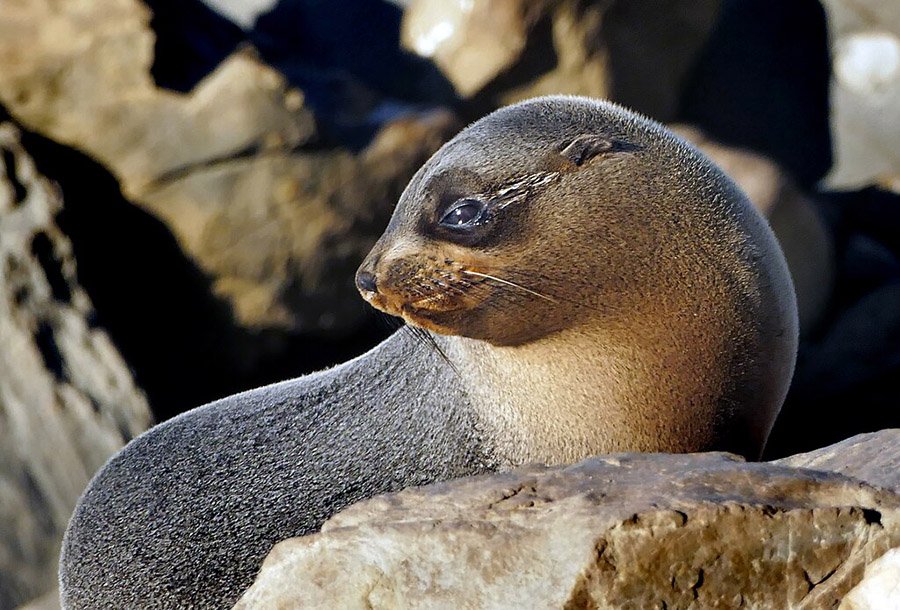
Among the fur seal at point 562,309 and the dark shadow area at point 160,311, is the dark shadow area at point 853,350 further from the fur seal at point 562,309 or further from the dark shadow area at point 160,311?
the fur seal at point 562,309

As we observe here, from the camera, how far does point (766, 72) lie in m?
10.8

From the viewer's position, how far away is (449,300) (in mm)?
3307

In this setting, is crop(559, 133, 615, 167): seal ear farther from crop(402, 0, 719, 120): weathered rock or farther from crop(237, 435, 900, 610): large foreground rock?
crop(402, 0, 719, 120): weathered rock

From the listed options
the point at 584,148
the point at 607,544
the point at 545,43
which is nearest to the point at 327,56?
the point at 545,43

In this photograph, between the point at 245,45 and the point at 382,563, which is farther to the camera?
the point at 245,45

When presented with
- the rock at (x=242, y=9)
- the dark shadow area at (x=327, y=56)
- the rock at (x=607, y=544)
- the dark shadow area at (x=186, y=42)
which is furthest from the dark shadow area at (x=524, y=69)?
the rock at (x=607, y=544)

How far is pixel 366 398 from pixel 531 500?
1531 millimetres

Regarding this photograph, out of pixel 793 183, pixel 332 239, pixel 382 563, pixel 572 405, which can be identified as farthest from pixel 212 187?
→ pixel 382 563

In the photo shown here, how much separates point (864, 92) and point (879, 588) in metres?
9.32

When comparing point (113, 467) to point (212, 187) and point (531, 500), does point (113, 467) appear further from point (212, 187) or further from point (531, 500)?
point (212, 187)

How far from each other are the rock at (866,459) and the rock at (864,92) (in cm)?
815

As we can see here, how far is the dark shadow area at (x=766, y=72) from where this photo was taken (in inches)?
424

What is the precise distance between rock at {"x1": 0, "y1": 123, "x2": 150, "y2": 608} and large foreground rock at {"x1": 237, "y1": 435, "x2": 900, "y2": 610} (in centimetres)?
404

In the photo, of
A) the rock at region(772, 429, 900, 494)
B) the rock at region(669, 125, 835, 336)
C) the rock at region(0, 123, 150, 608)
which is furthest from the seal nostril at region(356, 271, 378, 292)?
the rock at region(669, 125, 835, 336)
